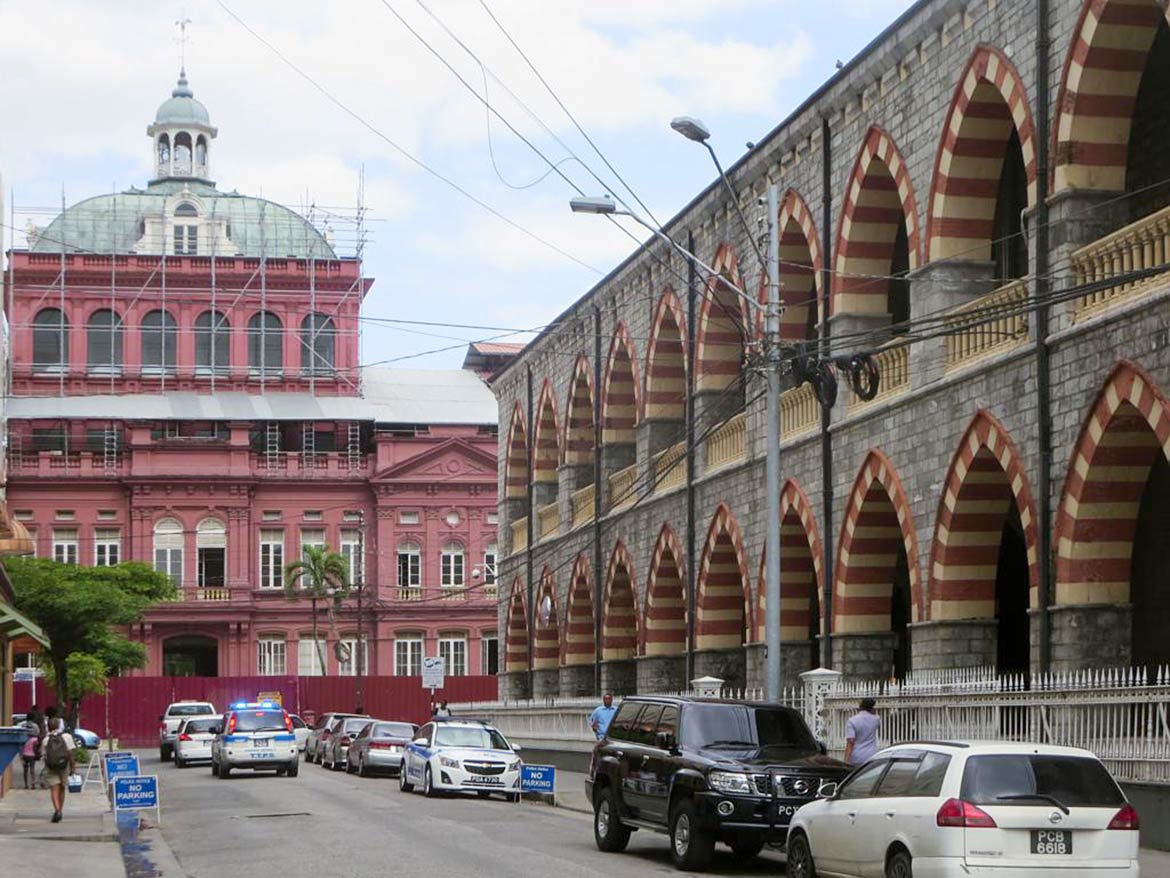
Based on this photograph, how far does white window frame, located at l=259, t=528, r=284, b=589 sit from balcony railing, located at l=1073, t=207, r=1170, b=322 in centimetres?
5689

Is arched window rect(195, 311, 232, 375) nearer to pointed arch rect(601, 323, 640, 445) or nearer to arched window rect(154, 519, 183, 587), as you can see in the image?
arched window rect(154, 519, 183, 587)

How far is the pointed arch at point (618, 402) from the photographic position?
43.0 metres

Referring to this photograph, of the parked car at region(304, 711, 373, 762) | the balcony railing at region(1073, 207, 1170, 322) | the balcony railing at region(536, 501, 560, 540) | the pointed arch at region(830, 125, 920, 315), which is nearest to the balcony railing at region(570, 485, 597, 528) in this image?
the balcony railing at region(536, 501, 560, 540)

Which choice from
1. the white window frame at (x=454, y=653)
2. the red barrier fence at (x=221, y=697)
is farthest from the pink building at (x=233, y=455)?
the red barrier fence at (x=221, y=697)

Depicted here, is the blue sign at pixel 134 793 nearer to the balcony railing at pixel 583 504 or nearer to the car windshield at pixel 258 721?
the car windshield at pixel 258 721

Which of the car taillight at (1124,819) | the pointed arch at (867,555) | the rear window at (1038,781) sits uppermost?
the pointed arch at (867,555)

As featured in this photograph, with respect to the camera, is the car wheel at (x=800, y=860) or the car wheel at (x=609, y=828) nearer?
the car wheel at (x=800, y=860)

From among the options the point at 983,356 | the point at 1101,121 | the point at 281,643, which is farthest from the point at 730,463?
the point at 281,643

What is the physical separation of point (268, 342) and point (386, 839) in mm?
57687

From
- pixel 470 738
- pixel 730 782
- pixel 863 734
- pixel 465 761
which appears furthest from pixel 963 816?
pixel 470 738

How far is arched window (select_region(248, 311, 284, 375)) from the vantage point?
7912cm

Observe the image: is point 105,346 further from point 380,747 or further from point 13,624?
point 13,624

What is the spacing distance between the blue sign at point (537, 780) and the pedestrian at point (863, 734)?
10.7 metres

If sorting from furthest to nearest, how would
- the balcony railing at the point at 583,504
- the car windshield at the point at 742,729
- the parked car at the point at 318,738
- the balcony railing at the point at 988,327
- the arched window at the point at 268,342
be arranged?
the arched window at the point at 268,342 < the parked car at the point at 318,738 < the balcony railing at the point at 583,504 < the balcony railing at the point at 988,327 < the car windshield at the point at 742,729
